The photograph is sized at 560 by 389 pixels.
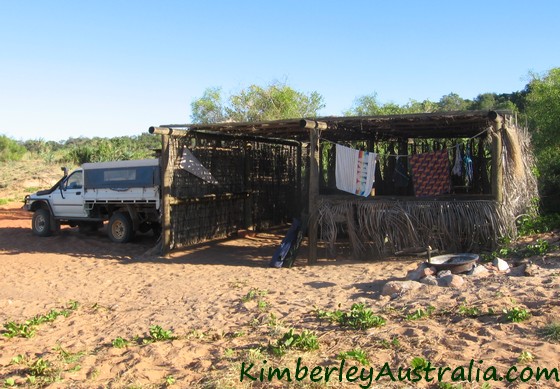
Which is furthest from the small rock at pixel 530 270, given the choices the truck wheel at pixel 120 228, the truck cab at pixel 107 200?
the truck wheel at pixel 120 228

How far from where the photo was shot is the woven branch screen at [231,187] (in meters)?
11.2

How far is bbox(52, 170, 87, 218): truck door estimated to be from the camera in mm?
12953

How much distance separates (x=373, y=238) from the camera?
9.60 metres

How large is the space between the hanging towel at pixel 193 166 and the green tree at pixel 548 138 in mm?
8105

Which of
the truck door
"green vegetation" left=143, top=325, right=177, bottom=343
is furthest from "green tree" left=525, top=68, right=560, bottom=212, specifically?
the truck door

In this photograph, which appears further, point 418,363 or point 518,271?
point 518,271

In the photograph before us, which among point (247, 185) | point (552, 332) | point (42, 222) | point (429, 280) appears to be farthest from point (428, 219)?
point (42, 222)

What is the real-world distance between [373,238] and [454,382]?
5.59 meters

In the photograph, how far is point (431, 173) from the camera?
1096 cm

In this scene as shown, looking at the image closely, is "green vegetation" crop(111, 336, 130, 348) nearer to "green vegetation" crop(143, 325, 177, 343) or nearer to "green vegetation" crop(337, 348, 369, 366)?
"green vegetation" crop(143, 325, 177, 343)

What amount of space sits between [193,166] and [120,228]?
8.46ft

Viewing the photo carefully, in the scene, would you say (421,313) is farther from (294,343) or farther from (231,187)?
(231,187)

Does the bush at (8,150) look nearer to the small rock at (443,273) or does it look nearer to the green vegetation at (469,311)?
the small rock at (443,273)

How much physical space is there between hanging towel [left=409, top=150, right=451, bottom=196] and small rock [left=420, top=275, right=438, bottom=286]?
13.6 feet
